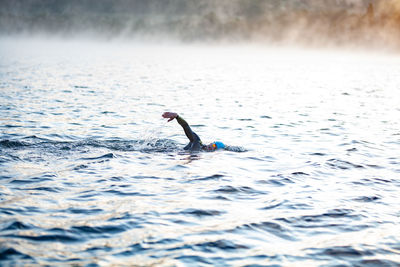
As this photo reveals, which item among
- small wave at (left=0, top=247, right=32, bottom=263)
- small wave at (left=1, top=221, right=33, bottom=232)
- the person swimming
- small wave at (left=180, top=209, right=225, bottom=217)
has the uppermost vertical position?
the person swimming

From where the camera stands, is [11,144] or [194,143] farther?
[194,143]

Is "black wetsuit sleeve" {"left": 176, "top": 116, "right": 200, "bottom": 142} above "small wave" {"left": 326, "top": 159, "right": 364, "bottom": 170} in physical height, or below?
above

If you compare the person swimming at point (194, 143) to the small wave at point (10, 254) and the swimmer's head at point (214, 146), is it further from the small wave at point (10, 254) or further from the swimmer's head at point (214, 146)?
the small wave at point (10, 254)

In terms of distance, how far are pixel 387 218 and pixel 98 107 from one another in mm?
21009

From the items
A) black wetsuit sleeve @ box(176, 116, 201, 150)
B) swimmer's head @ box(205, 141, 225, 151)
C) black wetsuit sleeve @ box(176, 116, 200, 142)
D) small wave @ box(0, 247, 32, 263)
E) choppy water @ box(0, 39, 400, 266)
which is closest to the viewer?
small wave @ box(0, 247, 32, 263)

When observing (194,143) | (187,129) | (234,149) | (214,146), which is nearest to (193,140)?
(194,143)

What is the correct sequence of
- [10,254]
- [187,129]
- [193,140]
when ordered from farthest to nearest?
[193,140] < [187,129] < [10,254]

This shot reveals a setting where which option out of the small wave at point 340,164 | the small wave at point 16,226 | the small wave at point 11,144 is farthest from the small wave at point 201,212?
the small wave at point 11,144

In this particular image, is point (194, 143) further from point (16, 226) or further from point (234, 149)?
point (16, 226)

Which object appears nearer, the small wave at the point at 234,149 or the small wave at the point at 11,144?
the small wave at the point at 11,144

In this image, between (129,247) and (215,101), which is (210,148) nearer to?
(129,247)

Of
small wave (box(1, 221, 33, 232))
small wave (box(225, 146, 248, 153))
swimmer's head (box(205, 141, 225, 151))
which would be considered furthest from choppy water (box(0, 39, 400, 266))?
swimmer's head (box(205, 141, 225, 151))

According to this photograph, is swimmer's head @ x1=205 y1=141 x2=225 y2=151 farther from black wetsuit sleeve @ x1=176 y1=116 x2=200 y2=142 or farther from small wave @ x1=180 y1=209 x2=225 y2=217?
small wave @ x1=180 y1=209 x2=225 y2=217

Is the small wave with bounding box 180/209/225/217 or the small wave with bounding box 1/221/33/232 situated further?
the small wave with bounding box 180/209/225/217
